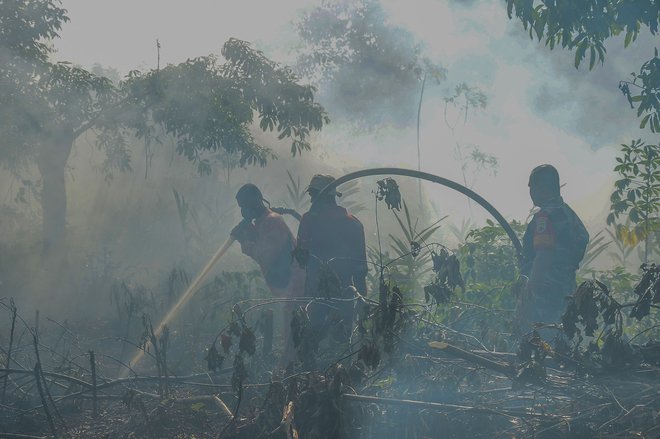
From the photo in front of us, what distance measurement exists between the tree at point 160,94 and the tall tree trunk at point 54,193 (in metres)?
0.33

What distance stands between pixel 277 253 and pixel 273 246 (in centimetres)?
7

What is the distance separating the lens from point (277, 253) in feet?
16.7

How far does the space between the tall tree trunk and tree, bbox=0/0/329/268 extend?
331mm

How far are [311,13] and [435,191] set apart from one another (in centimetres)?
828

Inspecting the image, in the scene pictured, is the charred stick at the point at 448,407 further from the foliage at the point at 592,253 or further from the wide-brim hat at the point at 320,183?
the foliage at the point at 592,253

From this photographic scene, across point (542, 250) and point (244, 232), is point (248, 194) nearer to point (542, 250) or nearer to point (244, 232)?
point (244, 232)

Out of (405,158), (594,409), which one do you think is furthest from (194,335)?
(405,158)

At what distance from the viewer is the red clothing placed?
5.08 metres

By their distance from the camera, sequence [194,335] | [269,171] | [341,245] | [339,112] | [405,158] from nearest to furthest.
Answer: [341,245]
[194,335]
[269,171]
[339,112]
[405,158]

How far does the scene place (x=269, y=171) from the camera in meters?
14.3

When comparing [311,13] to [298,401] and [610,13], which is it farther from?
[298,401]

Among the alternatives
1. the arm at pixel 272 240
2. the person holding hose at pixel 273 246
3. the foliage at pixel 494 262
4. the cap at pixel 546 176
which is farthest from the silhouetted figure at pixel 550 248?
the arm at pixel 272 240

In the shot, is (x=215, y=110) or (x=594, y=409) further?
(x=215, y=110)

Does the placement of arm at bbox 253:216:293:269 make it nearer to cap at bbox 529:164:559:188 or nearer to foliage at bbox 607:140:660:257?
cap at bbox 529:164:559:188
